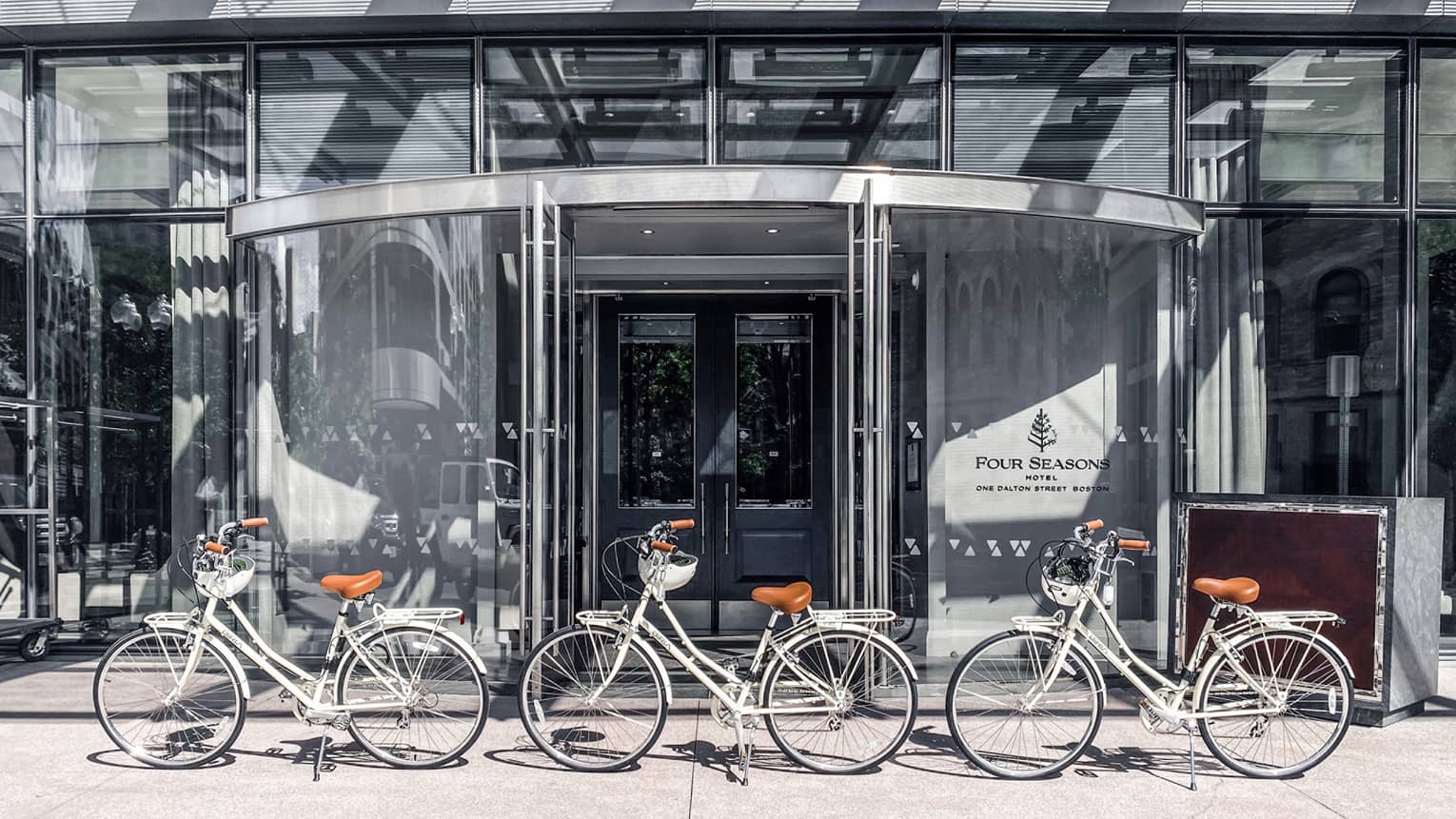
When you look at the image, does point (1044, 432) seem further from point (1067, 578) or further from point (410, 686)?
point (410, 686)

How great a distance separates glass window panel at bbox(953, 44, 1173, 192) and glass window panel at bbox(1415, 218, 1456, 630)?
2090mm

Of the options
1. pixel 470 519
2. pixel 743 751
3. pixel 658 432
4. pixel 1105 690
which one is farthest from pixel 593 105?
pixel 1105 690

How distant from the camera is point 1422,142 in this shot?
7.35 meters

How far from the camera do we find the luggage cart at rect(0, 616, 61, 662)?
23.2 feet

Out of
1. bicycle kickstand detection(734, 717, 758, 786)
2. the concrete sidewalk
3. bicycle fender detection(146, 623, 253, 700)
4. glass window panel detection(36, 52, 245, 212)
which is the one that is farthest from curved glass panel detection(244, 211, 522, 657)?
bicycle kickstand detection(734, 717, 758, 786)

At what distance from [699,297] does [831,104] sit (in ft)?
6.08

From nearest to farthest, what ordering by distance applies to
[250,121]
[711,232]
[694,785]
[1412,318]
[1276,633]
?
1. [694,785]
2. [1276,633]
3. [711,232]
4. [1412,318]
5. [250,121]

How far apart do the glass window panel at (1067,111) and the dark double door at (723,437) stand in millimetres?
1835

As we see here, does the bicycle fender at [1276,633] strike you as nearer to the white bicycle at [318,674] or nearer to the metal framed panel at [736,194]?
the metal framed panel at [736,194]

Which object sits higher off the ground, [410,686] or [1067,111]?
[1067,111]

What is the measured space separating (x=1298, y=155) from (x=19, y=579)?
405 inches

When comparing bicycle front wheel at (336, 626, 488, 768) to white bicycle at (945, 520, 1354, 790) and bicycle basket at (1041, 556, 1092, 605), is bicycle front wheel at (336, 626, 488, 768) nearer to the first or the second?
white bicycle at (945, 520, 1354, 790)

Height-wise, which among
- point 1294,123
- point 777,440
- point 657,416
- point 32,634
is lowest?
point 32,634

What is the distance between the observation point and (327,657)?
196 inches
